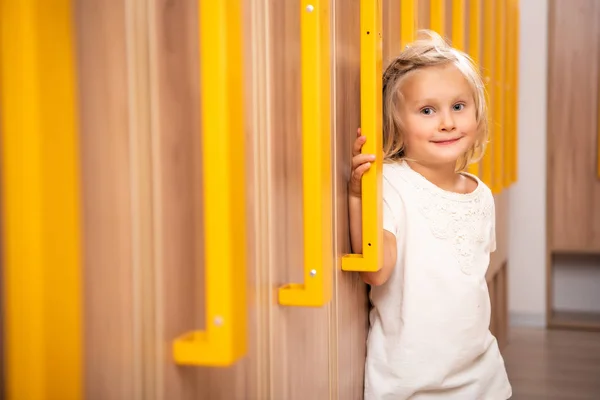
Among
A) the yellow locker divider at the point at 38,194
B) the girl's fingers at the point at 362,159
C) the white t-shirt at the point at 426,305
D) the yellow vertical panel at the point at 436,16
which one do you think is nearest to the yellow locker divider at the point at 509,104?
the yellow vertical panel at the point at 436,16

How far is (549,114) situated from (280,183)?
298cm

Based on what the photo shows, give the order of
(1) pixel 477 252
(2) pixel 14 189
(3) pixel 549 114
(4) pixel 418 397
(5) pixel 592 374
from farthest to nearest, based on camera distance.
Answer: (3) pixel 549 114
(5) pixel 592 374
(1) pixel 477 252
(4) pixel 418 397
(2) pixel 14 189

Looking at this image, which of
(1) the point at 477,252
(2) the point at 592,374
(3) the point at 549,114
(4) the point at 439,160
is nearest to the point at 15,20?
(4) the point at 439,160

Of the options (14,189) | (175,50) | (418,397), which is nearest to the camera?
(14,189)

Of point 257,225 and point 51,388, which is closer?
point 51,388

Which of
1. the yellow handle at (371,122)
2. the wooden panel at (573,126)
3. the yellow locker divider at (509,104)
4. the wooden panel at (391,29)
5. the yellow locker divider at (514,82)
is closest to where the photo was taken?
the yellow handle at (371,122)

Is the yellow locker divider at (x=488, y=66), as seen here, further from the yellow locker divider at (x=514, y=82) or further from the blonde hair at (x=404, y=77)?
the blonde hair at (x=404, y=77)

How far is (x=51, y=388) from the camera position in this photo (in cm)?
58

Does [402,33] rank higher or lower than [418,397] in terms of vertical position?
higher

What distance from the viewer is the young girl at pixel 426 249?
4.02 ft

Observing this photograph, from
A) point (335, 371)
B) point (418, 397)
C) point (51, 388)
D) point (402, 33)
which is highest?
point (402, 33)

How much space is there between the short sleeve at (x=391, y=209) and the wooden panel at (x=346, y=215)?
9 cm

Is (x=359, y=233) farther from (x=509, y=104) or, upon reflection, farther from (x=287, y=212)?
(x=509, y=104)

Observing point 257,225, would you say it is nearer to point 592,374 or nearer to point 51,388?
point 51,388
